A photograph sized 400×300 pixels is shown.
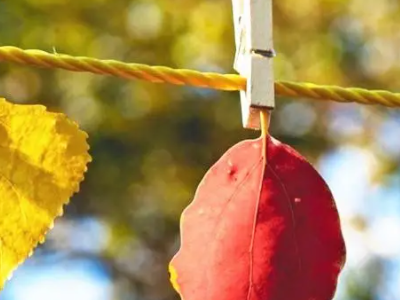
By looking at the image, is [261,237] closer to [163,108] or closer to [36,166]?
[36,166]

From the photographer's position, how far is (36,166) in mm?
550

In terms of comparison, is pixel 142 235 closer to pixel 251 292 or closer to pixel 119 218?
pixel 119 218

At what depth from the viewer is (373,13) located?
311cm

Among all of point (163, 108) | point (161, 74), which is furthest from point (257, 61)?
point (163, 108)

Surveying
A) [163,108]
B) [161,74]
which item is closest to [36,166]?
[161,74]

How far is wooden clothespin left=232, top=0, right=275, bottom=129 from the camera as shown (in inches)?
20.4

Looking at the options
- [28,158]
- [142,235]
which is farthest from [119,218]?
[28,158]

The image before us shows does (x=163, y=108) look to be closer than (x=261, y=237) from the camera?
No

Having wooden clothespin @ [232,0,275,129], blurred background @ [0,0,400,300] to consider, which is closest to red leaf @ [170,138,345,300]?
wooden clothespin @ [232,0,275,129]

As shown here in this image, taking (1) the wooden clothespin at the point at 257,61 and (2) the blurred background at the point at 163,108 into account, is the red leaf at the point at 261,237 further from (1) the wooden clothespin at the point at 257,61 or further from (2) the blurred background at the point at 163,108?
(2) the blurred background at the point at 163,108

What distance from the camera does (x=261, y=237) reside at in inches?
19.7

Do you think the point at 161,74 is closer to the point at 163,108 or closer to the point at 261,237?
the point at 261,237

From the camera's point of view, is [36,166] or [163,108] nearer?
[36,166]

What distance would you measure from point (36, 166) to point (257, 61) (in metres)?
0.13
